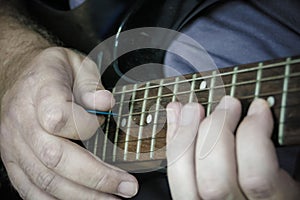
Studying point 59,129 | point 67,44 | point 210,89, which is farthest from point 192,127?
point 67,44

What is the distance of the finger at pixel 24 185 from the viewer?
825 mm

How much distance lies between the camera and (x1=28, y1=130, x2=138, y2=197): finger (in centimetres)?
73

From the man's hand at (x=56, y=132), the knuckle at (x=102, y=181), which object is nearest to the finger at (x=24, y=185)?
the man's hand at (x=56, y=132)

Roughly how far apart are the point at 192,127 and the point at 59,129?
239 mm

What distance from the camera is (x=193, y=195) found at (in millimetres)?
618

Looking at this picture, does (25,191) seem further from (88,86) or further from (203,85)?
(203,85)

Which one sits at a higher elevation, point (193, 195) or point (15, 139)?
point (193, 195)

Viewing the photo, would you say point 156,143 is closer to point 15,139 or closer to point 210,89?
point 210,89

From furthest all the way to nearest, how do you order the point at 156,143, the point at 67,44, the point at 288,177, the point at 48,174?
1. the point at 67,44
2. the point at 48,174
3. the point at 156,143
4. the point at 288,177

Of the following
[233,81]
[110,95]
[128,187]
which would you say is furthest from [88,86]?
[233,81]

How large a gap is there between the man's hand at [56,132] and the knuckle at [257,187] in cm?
22

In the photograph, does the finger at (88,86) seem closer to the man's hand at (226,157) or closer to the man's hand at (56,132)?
the man's hand at (56,132)

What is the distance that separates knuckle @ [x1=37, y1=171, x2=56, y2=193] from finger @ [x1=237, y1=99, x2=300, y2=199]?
13.4 inches

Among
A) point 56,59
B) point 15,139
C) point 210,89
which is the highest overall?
point 210,89
